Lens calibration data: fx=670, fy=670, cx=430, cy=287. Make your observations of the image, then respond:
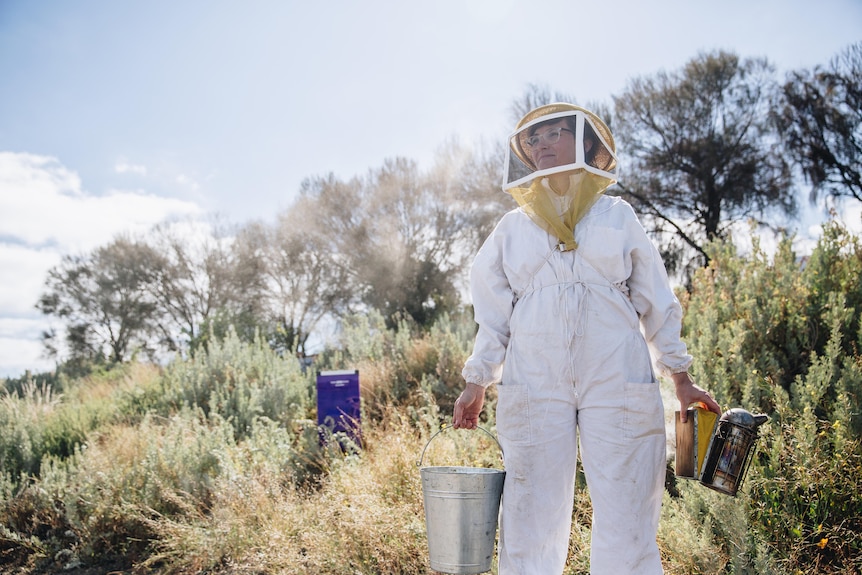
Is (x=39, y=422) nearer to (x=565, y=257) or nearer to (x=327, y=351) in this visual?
(x=327, y=351)

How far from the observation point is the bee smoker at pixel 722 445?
2557mm

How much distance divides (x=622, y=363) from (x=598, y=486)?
45 cm

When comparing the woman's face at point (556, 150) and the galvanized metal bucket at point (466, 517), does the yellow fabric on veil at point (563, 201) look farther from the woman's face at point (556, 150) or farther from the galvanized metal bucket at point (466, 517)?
the galvanized metal bucket at point (466, 517)

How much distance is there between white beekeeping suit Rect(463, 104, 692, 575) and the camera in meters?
2.38

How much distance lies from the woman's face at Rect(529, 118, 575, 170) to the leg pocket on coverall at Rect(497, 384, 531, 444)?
0.96 m

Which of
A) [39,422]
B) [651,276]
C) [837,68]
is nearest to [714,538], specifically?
[651,276]

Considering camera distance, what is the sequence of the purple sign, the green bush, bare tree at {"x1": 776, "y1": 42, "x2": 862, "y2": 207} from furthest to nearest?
bare tree at {"x1": 776, "y1": 42, "x2": 862, "y2": 207} → the green bush → the purple sign

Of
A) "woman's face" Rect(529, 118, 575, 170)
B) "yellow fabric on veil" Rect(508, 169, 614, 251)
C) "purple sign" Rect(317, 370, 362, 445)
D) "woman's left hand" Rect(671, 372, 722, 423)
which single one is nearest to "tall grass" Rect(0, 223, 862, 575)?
→ "purple sign" Rect(317, 370, 362, 445)

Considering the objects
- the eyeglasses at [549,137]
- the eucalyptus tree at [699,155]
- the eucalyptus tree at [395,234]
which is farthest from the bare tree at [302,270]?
the eyeglasses at [549,137]

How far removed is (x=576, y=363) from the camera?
8.10 ft

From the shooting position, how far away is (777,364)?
14.8 ft

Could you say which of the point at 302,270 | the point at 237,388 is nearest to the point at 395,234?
the point at 302,270

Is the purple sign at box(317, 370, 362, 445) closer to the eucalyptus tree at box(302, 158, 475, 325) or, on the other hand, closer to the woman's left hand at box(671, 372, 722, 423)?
the woman's left hand at box(671, 372, 722, 423)

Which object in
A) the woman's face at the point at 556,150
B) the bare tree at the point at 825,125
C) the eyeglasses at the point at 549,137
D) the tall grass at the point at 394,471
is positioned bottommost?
the tall grass at the point at 394,471
